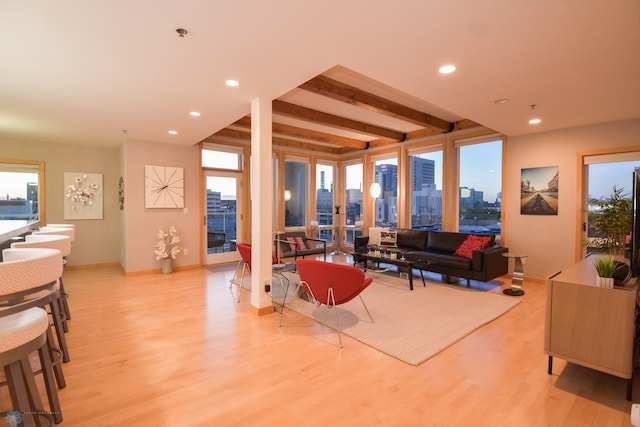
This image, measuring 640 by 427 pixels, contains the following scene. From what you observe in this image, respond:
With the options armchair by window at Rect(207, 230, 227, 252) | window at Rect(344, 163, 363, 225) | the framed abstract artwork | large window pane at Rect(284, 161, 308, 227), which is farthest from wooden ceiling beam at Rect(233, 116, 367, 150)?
the framed abstract artwork

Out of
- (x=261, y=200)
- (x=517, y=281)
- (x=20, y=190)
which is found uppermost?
(x=20, y=190)

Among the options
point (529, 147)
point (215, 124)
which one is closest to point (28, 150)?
point (215, 124)

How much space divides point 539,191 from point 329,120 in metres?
3.91

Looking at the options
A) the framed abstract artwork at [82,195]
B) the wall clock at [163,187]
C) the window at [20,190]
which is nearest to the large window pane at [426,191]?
the wall clock at [163,187]

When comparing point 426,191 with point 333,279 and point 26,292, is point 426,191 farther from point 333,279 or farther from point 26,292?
point 26,292

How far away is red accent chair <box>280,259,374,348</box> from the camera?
10.0ft

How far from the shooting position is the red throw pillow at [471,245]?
524 centimetres

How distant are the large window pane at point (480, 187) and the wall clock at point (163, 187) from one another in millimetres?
5855

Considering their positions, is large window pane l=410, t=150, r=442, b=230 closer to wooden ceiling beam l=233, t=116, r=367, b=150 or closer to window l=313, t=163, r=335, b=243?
wooden ceiling beam l=233, t=116, r=367, b=150

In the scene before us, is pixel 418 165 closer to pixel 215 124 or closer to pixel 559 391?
pixel 215 124

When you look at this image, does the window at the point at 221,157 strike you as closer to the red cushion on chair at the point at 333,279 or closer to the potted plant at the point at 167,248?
the potted plant at the point at 167,248

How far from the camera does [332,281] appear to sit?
3.14 metres

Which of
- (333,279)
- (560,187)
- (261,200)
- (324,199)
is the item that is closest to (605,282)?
(333,279)

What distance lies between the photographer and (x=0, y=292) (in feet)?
4.93
